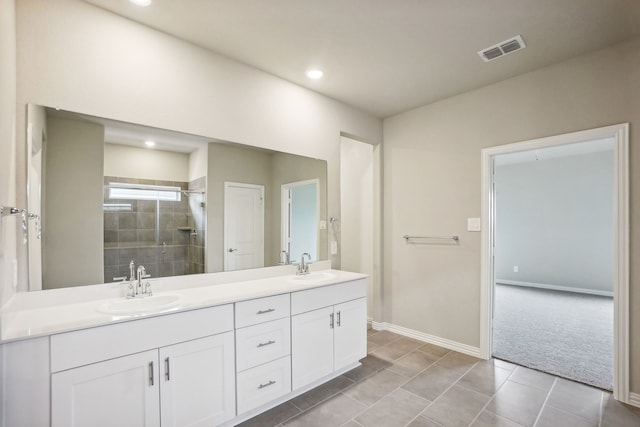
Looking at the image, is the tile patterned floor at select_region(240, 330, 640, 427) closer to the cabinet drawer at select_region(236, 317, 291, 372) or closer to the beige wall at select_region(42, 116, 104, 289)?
the cabinet drawer at select_region(236, 317, 291, 372)

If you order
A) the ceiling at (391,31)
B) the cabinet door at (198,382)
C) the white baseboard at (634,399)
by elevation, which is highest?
the ceiling at (391,31)

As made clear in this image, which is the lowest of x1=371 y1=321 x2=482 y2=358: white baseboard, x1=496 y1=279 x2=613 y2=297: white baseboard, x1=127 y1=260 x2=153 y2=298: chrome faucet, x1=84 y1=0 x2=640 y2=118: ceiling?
x1=496 y1=279 x2=613 y2=297: white baseboard

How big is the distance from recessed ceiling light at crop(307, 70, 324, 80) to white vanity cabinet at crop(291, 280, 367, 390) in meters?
1.86

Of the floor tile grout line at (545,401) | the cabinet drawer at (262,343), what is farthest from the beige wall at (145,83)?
the floor tile grout line at (545,401)

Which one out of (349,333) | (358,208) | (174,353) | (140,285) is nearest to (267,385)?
(174,353)

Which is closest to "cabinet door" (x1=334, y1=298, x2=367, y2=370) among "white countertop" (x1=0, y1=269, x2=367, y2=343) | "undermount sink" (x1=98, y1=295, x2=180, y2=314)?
"white countertop" (x1=0, y1=269, x2=367, y2=343)

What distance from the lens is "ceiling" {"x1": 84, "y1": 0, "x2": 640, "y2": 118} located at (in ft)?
6.09

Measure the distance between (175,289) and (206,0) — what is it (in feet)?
6.12

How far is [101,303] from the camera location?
1.74 m

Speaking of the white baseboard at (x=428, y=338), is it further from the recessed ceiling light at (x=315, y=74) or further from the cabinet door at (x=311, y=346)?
the recessed ceiling light at (x=315, y=74)

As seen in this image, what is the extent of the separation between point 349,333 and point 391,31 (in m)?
2.38

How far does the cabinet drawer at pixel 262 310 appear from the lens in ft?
6.24

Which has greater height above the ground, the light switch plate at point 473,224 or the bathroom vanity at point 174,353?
the light switch plate at point 473,224

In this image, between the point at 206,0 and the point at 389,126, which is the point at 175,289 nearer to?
the point at 206,0
